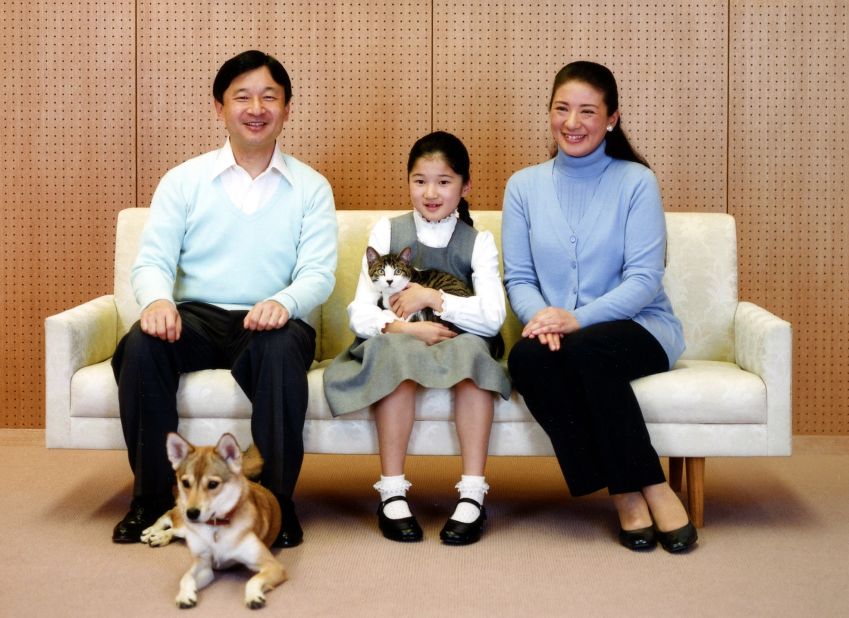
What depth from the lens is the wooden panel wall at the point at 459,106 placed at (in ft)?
13.7

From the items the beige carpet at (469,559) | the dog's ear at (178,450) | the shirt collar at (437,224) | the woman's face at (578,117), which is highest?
the woman's face at (578,117)

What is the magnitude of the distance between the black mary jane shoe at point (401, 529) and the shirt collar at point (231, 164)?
1100 millimetres

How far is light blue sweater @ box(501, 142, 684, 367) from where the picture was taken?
3105mm

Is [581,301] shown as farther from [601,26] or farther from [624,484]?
[601,26]

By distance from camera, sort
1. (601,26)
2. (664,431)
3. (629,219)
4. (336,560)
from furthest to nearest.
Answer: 1. (601,26)
2. (629,219)
3. (664,431)
4. (336,560)

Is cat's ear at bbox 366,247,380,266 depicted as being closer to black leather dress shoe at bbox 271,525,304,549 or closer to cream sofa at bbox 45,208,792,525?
cream sofa at bbox 45,208,792,525

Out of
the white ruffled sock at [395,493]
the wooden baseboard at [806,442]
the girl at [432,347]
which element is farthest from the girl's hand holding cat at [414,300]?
the wooden baseboard at [806,442]

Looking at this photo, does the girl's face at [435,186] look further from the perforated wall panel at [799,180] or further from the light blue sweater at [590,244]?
the perforated wall panel at [799,180]

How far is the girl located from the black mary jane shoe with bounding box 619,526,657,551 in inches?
16.3

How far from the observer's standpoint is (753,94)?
4191 millimetres

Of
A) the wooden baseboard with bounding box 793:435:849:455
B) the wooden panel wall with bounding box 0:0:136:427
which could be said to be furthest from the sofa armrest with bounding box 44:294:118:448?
the wooden baseboard with bounding box 793:435:849:455

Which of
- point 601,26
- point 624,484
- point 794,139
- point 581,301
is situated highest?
point 601,26

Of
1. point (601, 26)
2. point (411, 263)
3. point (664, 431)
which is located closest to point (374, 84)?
point (601, 26)

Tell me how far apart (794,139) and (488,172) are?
124 centimetres
